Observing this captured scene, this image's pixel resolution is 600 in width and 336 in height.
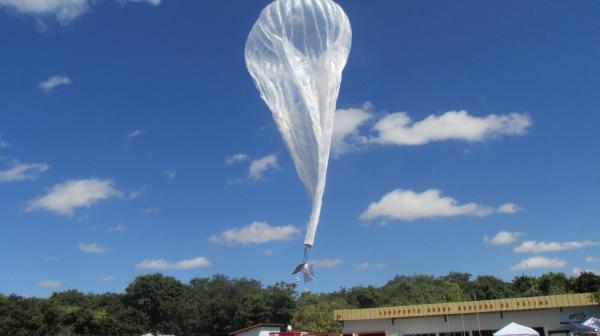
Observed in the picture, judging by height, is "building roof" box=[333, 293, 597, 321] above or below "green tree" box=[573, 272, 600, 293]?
below

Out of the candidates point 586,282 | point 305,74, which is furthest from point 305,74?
point 586,282

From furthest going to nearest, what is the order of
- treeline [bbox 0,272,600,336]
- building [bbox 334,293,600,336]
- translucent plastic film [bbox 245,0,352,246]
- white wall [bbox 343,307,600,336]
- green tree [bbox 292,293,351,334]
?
1. treeline [bbox 0,272,600,336]
2. green tree [bbox 292,293,351,334]
3. white wall [bbox 343,307,600,336]
4. building [bbox 334,293,600,336]
5. translucent plastic film [bbox 245,0,352,246]

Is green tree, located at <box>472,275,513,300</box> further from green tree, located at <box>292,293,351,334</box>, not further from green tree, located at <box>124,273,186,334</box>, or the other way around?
green tree, located at <box>124,273,186,334</box>

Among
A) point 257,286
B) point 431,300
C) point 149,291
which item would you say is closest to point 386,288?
point 431,300

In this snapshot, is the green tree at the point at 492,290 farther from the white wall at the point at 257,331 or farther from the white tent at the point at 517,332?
the white tent at the point at 517,332

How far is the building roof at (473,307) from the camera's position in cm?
2986

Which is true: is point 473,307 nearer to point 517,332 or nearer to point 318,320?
point 318,320

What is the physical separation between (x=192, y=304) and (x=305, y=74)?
2104 inches

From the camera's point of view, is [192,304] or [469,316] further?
[192,304]

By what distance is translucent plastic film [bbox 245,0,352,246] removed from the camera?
40.6 ft

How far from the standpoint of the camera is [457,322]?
3375 cm

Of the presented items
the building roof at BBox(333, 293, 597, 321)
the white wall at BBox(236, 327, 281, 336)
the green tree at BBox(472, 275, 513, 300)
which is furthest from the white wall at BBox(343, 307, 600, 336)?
the green tree at BBox(472, 275, 513, 300)

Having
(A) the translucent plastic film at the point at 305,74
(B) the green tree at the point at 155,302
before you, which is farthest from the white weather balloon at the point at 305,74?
(B) the green tree at the point at 155,302

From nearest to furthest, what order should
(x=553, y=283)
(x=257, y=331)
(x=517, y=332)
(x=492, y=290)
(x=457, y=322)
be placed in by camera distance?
(x=517, y=332)
(x=457, y=322)
(x=257, y=331)
(x=553, y=283)
(x=492, y=290)
